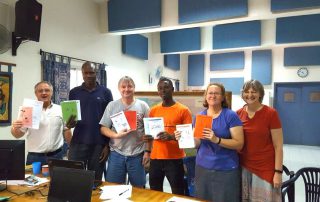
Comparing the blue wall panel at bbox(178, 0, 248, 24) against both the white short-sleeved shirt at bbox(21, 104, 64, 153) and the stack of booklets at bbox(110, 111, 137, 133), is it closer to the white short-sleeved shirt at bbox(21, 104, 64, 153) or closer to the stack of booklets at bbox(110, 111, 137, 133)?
the stack of booklets at bbox(110, 111, 137, 133)

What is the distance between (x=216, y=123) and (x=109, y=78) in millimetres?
3993

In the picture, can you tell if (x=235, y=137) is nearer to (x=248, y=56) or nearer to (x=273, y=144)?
(x=273, y=144)

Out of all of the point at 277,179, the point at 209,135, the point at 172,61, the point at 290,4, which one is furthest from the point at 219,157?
the point at 172,61

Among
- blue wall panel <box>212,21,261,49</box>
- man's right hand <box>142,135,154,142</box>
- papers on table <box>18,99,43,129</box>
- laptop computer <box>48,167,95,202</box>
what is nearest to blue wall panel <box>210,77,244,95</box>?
blue wall panel <box>212,21,261,49</box>

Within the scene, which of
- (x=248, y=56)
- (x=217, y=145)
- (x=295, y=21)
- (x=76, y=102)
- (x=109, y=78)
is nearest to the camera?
(x=217, y=145)

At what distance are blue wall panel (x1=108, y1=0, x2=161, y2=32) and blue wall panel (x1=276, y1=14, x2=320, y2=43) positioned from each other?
3490 millimetres

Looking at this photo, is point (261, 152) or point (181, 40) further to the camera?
point (181, 40)

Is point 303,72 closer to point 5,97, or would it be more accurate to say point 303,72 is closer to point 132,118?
point 132,118

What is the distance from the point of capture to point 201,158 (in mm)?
2100

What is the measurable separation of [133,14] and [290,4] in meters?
2.64

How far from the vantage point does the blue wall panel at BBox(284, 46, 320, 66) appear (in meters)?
7.42

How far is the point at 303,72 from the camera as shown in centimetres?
761

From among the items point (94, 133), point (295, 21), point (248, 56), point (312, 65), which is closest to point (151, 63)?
point (248, 56)

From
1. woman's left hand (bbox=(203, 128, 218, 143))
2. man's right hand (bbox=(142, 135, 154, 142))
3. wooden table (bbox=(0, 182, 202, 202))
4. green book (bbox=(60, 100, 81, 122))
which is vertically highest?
green book (bbox=(60, 100, 81, 122))
